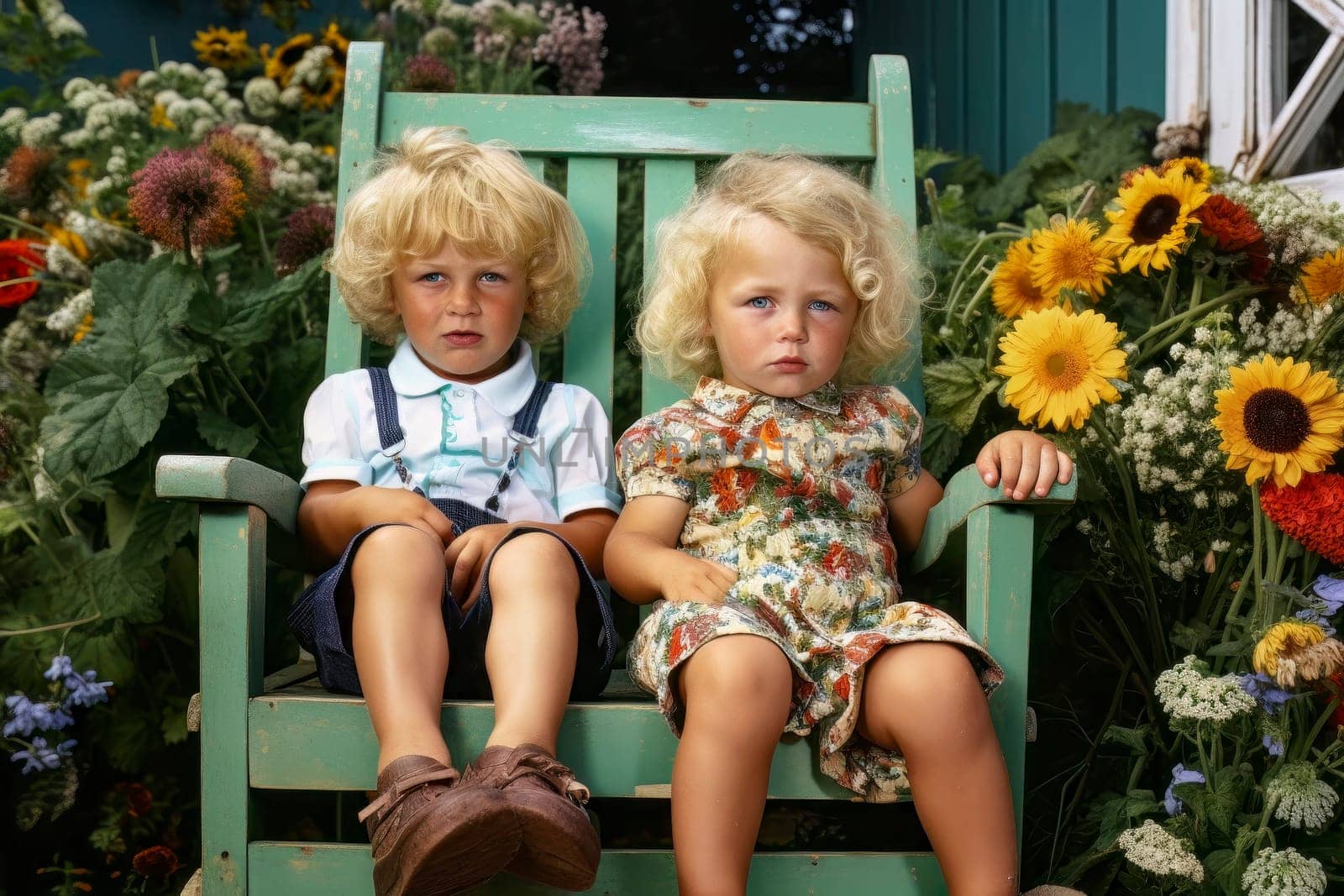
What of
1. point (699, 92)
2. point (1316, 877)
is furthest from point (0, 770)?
point (699, 92)

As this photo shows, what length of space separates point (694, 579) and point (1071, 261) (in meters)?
0.71

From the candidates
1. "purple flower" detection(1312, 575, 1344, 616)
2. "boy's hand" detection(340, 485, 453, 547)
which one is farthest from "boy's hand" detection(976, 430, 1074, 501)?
"boy's hand" detection(340, 485, 453, 547)

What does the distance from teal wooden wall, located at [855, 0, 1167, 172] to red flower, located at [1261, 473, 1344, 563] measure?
1171 mm

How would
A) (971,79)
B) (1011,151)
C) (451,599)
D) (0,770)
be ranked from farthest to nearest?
1. (971,79)
2. (1011,151)
3. (0,770)
4. (451,599)

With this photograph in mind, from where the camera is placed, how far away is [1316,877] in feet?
4.25

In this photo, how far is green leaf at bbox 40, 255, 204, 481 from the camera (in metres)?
1.61

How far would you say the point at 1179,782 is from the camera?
1448 millimetres

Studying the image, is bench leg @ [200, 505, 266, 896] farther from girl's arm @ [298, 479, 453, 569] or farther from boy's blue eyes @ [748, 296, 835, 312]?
Answer: boy's blue eyes @ [748, 296, 835, 312]

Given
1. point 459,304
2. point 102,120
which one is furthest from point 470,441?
point 102,120

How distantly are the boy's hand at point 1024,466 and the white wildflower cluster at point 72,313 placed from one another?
4.67 feet

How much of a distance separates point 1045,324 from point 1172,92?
1.10m

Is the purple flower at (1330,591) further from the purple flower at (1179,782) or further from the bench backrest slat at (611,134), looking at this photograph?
the bench backrest slat at (611,134)

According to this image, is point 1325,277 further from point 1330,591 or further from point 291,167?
point 291,167

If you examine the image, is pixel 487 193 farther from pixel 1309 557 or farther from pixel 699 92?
pixel 699 92
